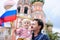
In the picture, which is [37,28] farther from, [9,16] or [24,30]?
[9,16]

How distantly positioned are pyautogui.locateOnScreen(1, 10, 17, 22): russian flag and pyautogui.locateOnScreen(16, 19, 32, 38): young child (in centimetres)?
9

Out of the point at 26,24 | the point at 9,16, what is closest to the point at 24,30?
the point at 26,24

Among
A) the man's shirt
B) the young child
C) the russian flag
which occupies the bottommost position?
the man's shirt

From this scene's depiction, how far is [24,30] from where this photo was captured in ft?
3.83

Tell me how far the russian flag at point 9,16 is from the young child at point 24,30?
0.09 meters

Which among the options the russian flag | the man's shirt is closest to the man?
the man's shirt

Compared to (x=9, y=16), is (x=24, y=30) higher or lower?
lower

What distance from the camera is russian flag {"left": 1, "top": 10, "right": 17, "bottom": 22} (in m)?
1.19

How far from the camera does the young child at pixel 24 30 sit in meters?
1.16

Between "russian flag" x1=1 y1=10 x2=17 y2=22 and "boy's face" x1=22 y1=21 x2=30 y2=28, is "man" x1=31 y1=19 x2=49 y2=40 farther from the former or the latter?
"russian flag" x1=1 y1=10 x2=17 y2=22

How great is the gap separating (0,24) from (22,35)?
197 millimetres

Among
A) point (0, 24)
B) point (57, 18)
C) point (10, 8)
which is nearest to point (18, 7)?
point (10, 8)

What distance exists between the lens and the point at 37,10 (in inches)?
46.4

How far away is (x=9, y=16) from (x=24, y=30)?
0.17m
